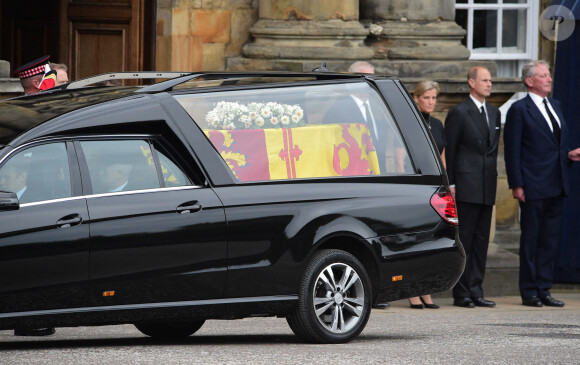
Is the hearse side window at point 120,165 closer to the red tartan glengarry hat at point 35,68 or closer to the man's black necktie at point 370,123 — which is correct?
the man's black necktie at point 370,123

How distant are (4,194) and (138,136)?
3.65ft

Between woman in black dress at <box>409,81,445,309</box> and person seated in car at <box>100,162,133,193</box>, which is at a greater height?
woman in black dress at <box>409,81,445,309</box>

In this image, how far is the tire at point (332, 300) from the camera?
966 centimetres

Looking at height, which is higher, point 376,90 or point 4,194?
point 376,90

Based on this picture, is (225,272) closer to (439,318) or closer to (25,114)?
(25,114)

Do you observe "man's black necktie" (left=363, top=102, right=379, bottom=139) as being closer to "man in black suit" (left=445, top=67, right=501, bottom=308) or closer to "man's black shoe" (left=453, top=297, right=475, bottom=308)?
"man in black suit" (left=445, top=67, right=501, bottom=308)

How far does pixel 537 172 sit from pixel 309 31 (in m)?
2.88

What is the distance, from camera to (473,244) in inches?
541

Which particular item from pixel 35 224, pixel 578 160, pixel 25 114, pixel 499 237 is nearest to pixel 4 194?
pixel 35 224

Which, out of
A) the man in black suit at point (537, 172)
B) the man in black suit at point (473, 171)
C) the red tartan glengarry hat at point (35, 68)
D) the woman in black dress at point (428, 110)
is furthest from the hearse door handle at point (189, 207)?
the man in black suit at point (537, 172)

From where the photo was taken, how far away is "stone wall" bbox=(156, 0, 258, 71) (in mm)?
15562

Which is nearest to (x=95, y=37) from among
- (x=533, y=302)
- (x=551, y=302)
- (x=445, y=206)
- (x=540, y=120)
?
(x=540, y=120)

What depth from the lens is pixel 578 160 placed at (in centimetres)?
1404

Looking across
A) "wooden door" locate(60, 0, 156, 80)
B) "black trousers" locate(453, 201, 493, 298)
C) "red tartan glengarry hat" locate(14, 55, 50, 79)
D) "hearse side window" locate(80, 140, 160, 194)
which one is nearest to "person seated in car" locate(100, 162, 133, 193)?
"hearse side window" locate(80, 140, 160, 194)
